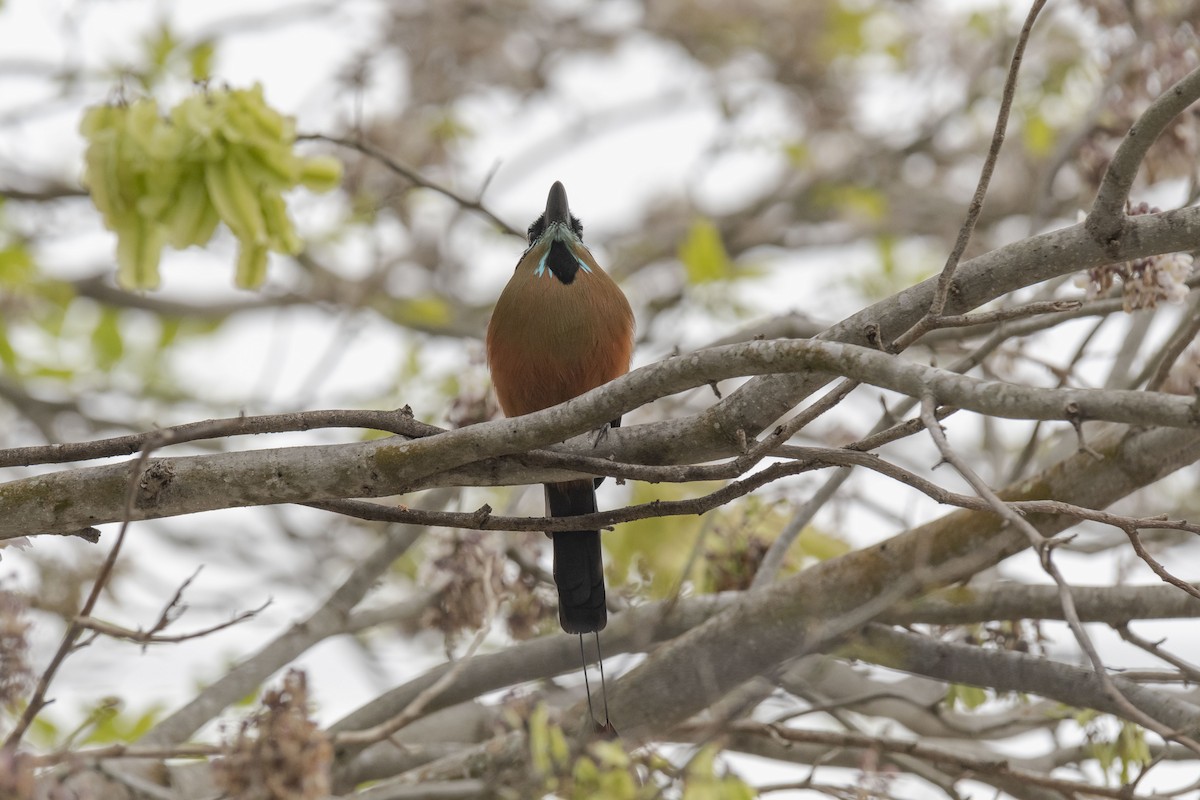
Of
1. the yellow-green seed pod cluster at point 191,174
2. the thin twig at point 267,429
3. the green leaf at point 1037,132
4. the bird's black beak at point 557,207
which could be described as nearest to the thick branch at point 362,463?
the thin twig at point 267,429

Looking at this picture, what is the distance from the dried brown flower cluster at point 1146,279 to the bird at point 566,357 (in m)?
1.36

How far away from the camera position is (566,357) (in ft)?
11.5

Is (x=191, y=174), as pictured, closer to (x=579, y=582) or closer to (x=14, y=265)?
(x=579, y=582)

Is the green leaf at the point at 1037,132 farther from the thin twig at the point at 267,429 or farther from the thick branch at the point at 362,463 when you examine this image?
the thin twig at the point at 267,429

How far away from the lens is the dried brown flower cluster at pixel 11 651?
9.50ft

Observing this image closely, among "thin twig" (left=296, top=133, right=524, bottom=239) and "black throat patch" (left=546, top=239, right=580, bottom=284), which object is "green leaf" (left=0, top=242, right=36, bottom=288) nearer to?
"thin twig" (left=296, top=133, right=524, bottom=239)

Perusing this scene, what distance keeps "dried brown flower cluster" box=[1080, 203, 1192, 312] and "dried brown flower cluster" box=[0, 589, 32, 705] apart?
2.43 meters

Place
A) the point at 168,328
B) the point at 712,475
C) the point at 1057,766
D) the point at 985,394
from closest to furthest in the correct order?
the point at 985,394 < the point at 712,475 < the point at 1057,766 < the point at 168,328

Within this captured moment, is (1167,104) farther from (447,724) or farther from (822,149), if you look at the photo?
(822,149)

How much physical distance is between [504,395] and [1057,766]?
6.40 ft

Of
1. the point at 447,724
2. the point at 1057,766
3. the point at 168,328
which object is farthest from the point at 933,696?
the point at 168,328

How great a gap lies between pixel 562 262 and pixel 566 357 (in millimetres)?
339

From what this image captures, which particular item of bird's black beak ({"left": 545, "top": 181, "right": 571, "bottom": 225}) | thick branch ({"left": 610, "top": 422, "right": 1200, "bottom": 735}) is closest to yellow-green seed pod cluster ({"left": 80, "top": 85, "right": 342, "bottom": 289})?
bird's black beak ({"left": 545, "top": 181, "right": 571, "bottom": 225})

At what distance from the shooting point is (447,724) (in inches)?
154
